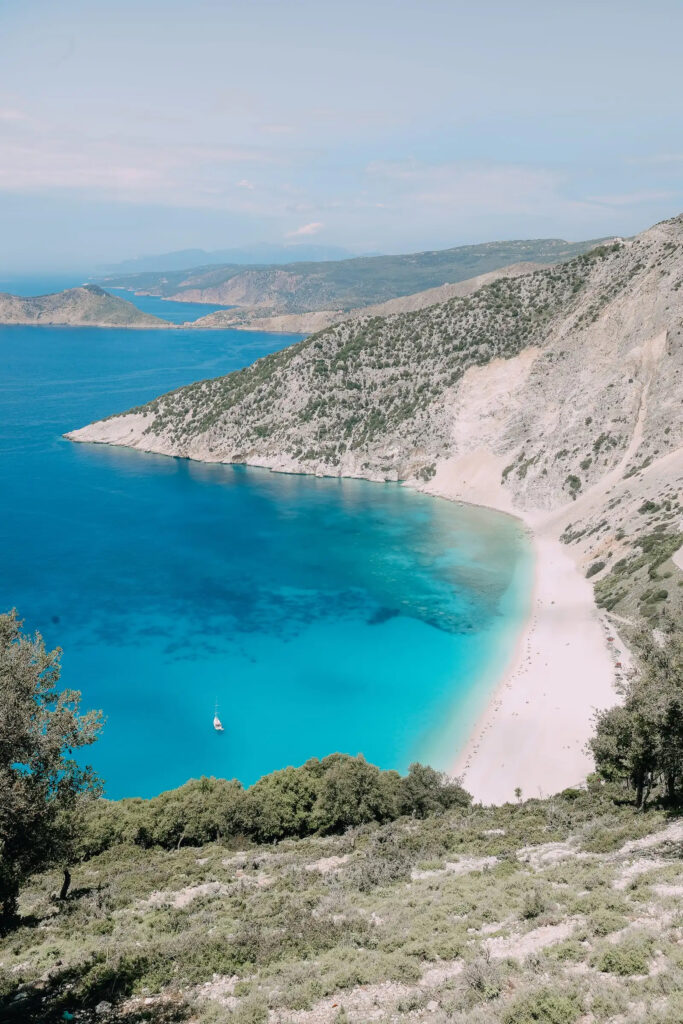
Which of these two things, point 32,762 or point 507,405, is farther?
point 507,405

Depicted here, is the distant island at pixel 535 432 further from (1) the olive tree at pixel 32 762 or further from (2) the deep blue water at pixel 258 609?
(1) the olive tree at pixel 32 762

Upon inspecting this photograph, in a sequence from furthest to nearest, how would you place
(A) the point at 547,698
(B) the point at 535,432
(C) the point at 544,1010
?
(B) the point at 535,432, (A) the point at 547,698, (C) the point at 544,1010

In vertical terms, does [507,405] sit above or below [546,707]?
above

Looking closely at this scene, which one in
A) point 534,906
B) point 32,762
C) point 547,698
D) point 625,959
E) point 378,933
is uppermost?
point 32,762

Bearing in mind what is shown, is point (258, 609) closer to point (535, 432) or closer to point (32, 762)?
point (32, 762)

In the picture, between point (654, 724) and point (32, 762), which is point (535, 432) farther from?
point (32, 762)

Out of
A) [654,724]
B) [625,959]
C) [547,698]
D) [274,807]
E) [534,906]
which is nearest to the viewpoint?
[625,959]

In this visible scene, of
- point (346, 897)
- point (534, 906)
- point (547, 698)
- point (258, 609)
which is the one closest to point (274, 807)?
point (346, 897)
